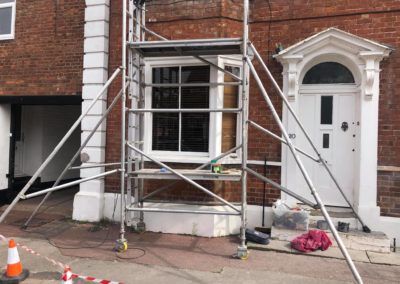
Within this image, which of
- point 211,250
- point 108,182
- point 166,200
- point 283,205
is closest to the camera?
point 211,250

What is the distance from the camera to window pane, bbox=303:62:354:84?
21.4 ft

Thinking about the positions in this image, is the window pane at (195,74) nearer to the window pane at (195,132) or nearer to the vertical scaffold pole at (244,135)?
the window pane at (195,132)

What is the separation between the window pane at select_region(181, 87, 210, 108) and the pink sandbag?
274 cm

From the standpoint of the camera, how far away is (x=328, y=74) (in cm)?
662

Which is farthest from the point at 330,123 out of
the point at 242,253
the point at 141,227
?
the point at 141,227

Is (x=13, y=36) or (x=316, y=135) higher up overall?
(x=13, y=36)

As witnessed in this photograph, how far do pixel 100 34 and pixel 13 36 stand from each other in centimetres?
232

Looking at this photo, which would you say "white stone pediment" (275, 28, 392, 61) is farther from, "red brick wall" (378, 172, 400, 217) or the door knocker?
"red brick wall" (378, 172, 400, 217)

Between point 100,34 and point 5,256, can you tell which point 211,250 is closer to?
point 5,256

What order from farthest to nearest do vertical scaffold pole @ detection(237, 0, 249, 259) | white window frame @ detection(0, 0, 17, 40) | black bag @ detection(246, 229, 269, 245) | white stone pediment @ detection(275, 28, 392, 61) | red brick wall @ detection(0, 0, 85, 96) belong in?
white window frame @ detection(0, 0, 17, 40)
red brick wall @ detection(0, 0, 85, 96)
white stone pediment @ detection(275, 28, 392, 61)
black bag @ detection(246, 229, 269, 245)
vertical scaffold pole @ detection(237, 0, 249, 259)

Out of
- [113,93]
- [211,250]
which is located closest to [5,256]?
[211,250]

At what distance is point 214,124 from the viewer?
21.7 ft

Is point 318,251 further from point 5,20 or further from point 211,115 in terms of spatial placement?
point 5,20

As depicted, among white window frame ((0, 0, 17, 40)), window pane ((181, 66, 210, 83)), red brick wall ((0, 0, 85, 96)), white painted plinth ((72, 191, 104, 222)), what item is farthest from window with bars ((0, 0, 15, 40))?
window pane ((181, 66, 210, 83))
